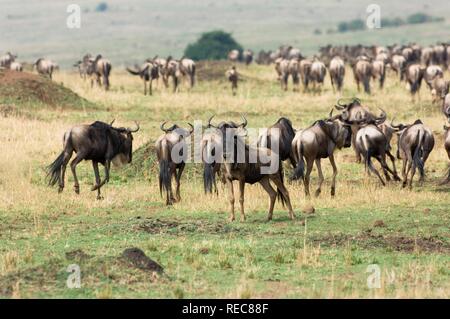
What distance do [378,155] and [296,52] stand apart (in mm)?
41217

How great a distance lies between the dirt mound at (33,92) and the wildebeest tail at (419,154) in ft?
47.5

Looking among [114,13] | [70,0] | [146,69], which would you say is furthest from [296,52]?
[70,0]

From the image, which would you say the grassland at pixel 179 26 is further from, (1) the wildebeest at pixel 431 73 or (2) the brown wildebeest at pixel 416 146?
(2) the brown wildebeest at pixel 416 146

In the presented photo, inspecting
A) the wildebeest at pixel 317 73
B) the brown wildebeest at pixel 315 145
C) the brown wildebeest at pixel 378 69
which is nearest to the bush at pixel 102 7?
the wildebeest at pixel 317 73

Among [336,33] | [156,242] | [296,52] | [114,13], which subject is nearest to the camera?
[156,242]

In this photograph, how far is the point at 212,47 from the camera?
263 feet

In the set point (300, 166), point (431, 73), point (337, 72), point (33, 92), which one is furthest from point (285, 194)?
point (337, 72)

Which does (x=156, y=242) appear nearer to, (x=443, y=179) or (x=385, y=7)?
(x=443, y=179)

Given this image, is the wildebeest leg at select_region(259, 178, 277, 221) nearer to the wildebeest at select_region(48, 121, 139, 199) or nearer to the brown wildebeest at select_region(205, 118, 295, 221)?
the brown wildebeest at select_region(205, 118, 295, 221)

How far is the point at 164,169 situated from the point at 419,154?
15.6 ft

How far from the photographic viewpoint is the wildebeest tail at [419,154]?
1864cm

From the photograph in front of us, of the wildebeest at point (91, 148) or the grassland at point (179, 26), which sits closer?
the wildebeest at point (91, 148)

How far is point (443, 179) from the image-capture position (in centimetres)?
1980
